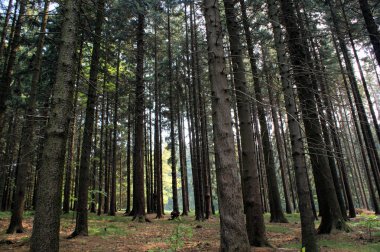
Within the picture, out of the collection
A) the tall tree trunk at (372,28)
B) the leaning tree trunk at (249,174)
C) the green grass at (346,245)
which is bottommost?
the green grass at (346,245)

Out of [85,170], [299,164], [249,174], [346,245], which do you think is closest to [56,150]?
[299,164]

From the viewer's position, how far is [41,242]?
3801 millimetres

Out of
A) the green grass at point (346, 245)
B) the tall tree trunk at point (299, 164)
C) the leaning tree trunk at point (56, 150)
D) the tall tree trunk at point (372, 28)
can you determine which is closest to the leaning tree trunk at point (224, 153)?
the tall tree trunk at point (299, 164)

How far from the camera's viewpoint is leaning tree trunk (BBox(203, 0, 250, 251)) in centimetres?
412

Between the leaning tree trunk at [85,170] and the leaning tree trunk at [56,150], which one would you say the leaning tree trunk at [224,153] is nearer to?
the leaning tree trunk at [56,150]

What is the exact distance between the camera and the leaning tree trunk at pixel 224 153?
4.12 meters

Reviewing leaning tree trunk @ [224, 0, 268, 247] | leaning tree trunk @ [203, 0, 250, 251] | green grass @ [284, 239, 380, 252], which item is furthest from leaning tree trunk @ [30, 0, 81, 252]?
green grass @ [284, 239, 380, 252]

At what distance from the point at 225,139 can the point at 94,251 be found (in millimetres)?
5290

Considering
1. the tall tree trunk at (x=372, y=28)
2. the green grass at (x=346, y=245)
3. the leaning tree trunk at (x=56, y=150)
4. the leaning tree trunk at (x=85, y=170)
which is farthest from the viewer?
the tall tree trunk at (x=372, y=28)

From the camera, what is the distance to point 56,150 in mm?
4145

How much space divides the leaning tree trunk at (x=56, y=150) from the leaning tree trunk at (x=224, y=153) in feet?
8.30

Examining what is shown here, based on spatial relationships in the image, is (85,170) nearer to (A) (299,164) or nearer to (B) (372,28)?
(A) (299,164)

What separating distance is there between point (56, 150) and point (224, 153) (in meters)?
2.73

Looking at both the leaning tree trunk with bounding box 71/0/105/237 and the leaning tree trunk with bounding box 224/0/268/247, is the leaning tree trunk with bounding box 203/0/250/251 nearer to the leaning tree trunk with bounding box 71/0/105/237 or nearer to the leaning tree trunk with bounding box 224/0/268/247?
the leaning tree trunk with bounding box 224/0/268/247
